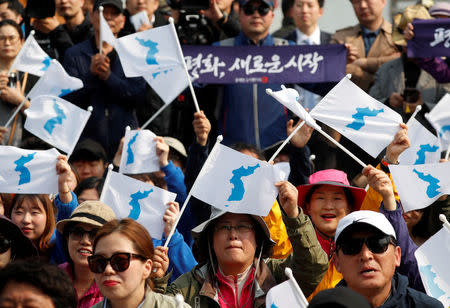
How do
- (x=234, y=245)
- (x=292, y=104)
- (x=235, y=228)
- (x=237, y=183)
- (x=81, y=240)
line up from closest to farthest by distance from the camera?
(x=234, y=245)
(x=235, y=228)
(x=81, y=240)
(x=237, y=183)
(x=292, y=104)

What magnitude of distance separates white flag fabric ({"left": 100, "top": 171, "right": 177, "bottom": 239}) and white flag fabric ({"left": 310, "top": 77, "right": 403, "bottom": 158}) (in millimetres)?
1268

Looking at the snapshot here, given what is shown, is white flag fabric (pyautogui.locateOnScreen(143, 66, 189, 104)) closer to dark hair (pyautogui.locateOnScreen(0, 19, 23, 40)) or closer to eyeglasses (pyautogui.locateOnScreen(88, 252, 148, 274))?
dark hair (pyautogui.locateOnScreen(0, 19, 23, 40))

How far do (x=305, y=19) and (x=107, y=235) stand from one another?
16.8 feet

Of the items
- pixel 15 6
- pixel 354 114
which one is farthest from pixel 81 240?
pixel 15 6

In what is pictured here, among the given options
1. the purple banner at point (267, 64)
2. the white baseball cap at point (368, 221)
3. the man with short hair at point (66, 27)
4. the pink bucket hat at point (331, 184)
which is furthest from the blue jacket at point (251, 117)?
the white baseball cap at point (368, 221)

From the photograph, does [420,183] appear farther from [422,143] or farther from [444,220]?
[422,143]

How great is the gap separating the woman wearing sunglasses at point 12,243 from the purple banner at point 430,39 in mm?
4423

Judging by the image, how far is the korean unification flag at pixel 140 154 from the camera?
8016 mm

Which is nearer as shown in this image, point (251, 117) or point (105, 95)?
point (251, 117)

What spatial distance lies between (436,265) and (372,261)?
0.90 meters

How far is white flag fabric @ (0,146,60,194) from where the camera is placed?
24.1ft

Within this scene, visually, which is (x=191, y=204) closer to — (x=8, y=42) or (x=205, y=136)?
(x=205, y=136)

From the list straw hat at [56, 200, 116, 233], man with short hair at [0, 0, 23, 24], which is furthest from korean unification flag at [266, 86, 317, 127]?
man with short hair at [0, 0, 23, 24]

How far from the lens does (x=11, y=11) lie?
10688 millimetres
